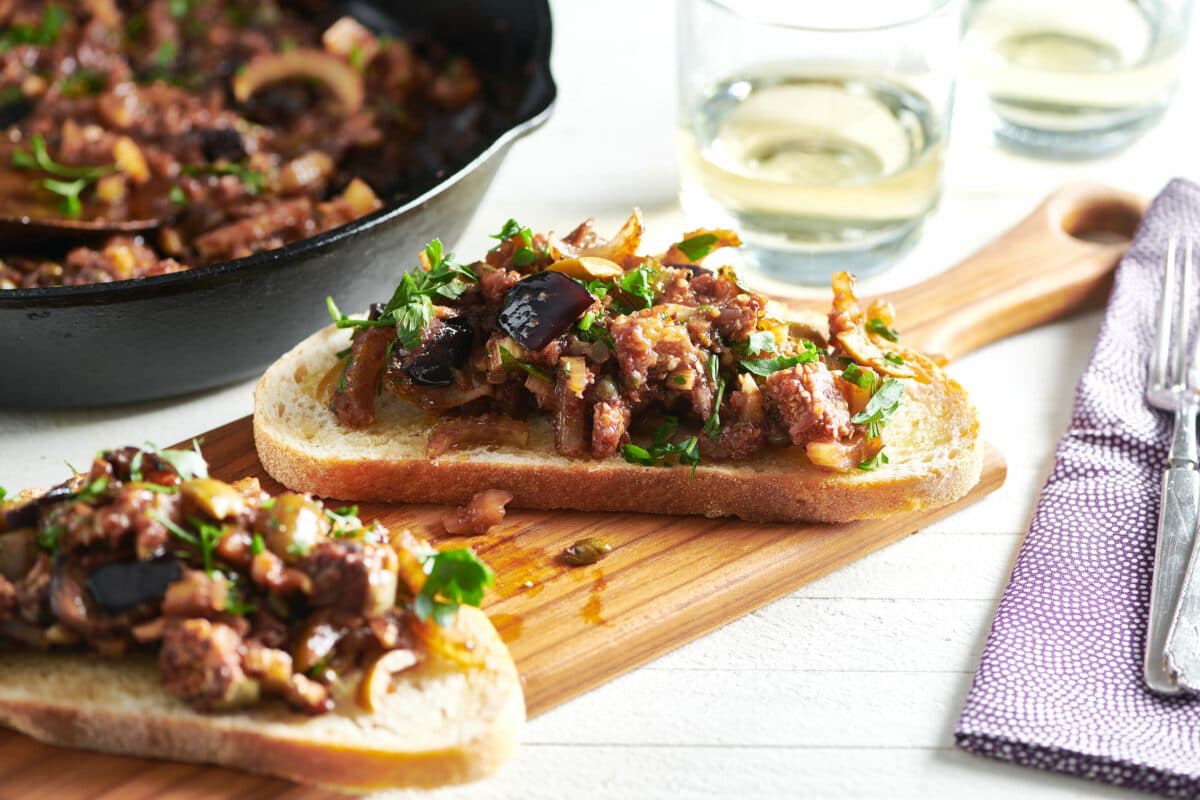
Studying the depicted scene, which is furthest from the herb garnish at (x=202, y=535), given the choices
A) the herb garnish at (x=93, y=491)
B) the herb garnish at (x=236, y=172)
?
the herb garnish at (x=236, y=172)

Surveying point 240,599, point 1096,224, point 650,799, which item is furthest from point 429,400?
point 1096,224

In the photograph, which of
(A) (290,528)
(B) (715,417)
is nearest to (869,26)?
(B) (715,417)

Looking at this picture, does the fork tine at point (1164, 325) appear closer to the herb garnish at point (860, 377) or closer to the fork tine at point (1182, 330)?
the fork tine at point (1182, 330)

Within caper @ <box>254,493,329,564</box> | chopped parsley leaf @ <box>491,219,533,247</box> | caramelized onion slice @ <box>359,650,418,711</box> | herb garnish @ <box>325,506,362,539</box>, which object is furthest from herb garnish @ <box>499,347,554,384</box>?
caramelized onion slice @ <box>359,650,418,711</box>

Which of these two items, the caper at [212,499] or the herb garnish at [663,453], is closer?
the caper at [212,499]

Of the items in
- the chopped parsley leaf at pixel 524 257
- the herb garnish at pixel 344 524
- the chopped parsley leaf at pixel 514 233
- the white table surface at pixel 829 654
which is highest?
the chopped parsley leaf at pixel 514 233

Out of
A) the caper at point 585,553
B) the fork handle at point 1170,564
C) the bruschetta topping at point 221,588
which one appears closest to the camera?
the bruschetta topping at point 221,588

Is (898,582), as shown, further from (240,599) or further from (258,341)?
(258,341)
